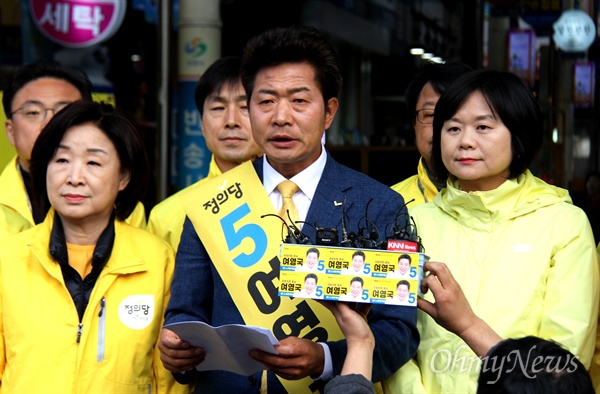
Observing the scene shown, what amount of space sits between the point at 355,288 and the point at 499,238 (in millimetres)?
753

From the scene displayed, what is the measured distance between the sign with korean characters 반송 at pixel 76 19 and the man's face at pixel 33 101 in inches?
84.3

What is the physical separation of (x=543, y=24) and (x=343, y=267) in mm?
5197

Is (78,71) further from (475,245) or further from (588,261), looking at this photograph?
(588,261)

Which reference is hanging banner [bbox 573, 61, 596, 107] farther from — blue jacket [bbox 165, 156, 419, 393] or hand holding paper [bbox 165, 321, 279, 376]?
hand holding paper [bbox 165, 321, 279, 376]

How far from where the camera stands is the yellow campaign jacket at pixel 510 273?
313 cm

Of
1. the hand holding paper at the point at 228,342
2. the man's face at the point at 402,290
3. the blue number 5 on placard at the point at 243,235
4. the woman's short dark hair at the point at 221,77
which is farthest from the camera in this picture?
the woman's short dark hair at the point at 221,77

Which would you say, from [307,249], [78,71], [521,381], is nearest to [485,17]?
[78,71]

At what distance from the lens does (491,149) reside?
337cm

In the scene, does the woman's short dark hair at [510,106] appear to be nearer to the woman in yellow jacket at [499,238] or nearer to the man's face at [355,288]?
the woman in yellow jacket at [499,238]

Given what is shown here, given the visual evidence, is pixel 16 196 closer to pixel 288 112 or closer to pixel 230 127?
pixel 230 127

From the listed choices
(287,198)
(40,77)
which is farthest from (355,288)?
(40,77)

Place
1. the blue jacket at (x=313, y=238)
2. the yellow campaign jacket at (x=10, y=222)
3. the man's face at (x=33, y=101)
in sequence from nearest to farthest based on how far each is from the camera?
the blue jacket at (x=313, y=238) < the yellow campaign jacket at (x=10, y=222) < the man's face at (x=33, y=101)

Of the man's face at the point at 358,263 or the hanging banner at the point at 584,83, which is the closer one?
the man's face at the point at 358,263

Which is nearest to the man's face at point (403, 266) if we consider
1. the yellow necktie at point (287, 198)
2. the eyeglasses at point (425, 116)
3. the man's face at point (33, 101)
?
the yellow necktie at point (287, 198)
